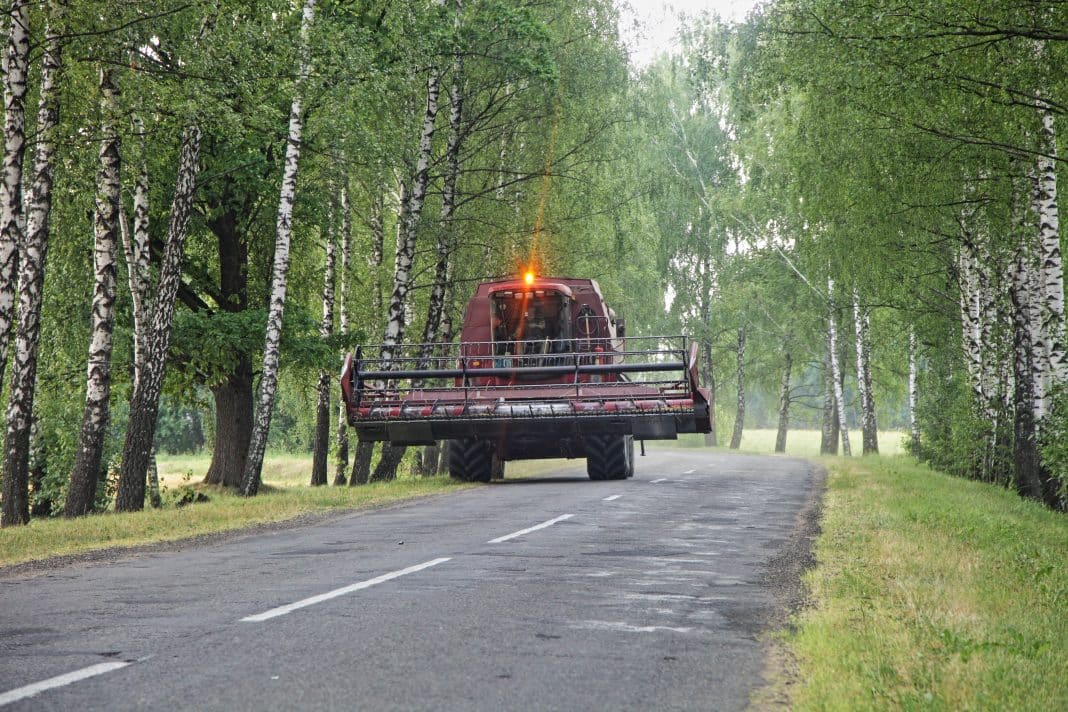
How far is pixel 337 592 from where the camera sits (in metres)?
8.68

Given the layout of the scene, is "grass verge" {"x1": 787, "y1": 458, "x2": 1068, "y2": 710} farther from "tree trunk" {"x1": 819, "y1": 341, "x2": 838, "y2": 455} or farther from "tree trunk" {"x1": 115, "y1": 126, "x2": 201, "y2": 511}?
"tree trunk" {"x1": 819, "y1": 341, "x2": 838, "y2": 455}

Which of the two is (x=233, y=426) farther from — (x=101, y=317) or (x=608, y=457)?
(x=101, y=317)

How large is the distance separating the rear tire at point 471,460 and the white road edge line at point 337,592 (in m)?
12.5

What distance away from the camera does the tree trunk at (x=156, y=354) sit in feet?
59.8

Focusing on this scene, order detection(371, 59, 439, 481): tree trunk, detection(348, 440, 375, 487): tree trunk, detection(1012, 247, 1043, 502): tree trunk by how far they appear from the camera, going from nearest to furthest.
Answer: detection(1012, 247, 1043, 502): tree trunk < detection(371, 59, 439, 481): tree trunk < detection(348, 440, 375, 487): tree trunk

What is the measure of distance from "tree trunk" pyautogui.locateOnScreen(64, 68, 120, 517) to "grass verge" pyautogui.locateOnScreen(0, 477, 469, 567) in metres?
1.03

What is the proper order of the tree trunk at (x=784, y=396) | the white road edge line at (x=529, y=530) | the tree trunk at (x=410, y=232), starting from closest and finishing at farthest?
1. the white road edge line at (x=529, y=530)
2. the tree trunk at (x=410, y=232)
3. the tree trunk at (x=784, y=396)

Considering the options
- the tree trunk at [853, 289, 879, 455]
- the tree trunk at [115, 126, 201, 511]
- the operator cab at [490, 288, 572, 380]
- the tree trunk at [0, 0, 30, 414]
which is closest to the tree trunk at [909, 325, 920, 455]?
the tree trunk at [853, 289, 879, 455]

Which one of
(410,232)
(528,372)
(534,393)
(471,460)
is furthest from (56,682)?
(410,232)

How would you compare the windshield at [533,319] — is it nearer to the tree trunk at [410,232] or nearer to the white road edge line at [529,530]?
the tree trunk at [410,232]

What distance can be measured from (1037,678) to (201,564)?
Result: 7660 millimetres

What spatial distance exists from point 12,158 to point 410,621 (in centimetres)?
1050

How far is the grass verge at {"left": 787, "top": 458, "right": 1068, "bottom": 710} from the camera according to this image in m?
5.62

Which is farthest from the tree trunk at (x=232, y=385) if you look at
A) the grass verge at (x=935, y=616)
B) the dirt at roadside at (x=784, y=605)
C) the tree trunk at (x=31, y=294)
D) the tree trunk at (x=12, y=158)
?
the grass verge at (x=935, y=616)
